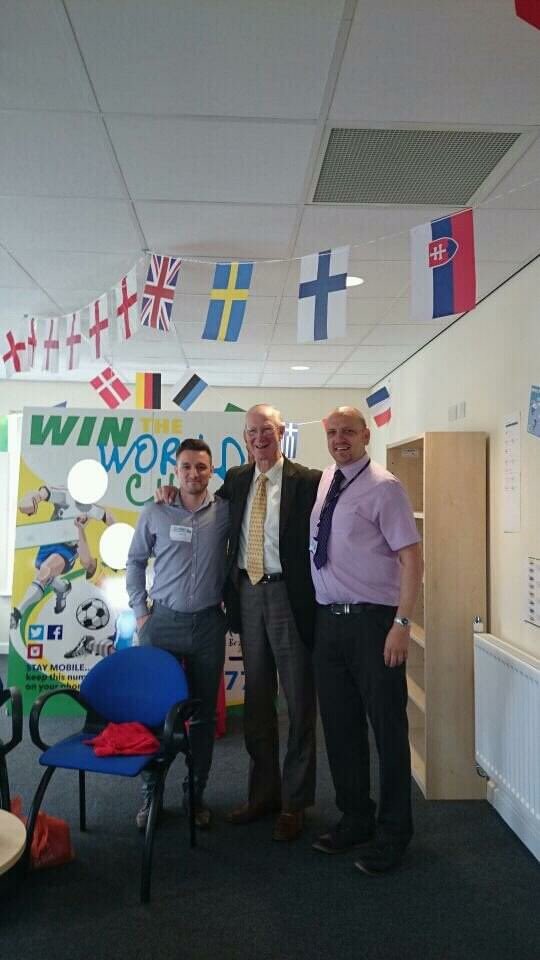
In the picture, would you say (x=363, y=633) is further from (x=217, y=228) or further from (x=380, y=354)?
(x=380, y=354)

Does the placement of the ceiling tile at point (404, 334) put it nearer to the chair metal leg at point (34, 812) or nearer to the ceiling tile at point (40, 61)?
the ceiling tile at point (40, 61)

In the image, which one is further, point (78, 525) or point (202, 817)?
point (78, 525)

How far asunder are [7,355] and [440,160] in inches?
132

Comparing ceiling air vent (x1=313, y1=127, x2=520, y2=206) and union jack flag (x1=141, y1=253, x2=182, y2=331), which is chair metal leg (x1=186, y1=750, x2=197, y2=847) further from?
ceiling air vent (x1=313, y1=127, x2=520, y2=206)

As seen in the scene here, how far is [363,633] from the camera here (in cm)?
255

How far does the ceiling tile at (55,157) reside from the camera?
2162 mm

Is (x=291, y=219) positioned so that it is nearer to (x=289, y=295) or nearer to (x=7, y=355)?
(x=289, y=295)

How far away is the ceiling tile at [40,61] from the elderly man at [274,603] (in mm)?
1253

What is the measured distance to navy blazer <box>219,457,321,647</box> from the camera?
8.96 feet

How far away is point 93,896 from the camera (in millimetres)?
2389

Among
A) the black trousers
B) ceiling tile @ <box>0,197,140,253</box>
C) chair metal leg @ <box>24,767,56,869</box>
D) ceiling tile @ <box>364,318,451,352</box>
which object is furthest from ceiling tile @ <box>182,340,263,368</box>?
chair metal leg @ <box>24,767,56,869</box>

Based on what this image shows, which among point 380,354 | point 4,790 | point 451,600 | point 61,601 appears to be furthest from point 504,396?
point 61,601

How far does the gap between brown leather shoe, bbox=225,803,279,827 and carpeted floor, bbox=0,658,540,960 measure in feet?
0.09

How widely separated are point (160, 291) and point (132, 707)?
1.90 meters
